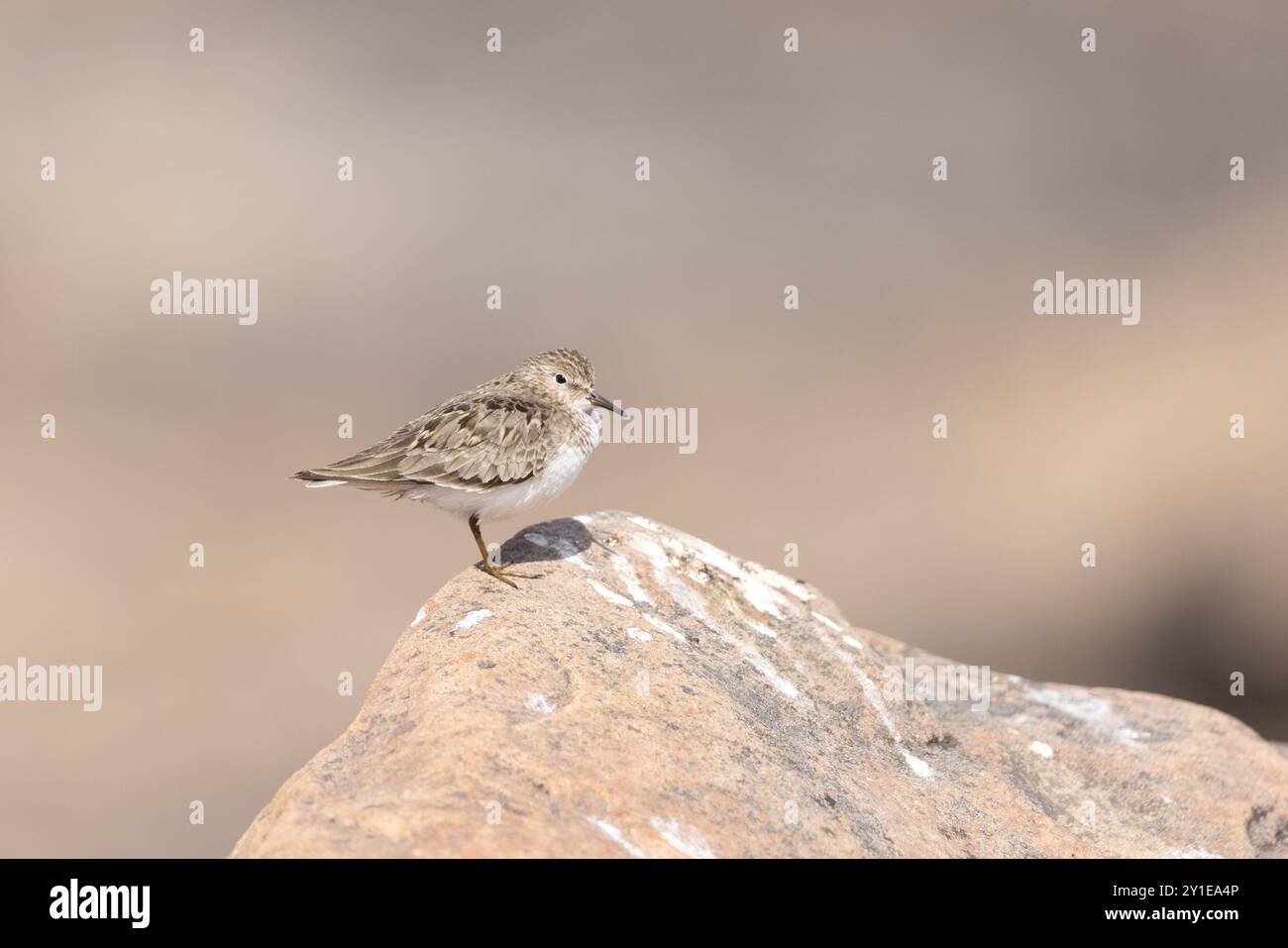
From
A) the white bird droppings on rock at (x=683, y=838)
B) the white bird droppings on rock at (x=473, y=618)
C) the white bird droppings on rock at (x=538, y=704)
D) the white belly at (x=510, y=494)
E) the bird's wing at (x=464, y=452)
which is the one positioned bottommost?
the white bird droppings on rock at (x=683, y=838)

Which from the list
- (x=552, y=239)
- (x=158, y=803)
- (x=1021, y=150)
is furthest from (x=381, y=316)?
(x=1021, y=150)

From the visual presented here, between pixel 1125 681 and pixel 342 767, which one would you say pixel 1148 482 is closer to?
pixel 1125 681

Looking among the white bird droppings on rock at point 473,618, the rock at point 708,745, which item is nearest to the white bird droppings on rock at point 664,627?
the rock at point 708,745

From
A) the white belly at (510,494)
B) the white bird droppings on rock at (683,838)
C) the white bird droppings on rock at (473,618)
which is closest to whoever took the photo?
the white bird droppings on rock at (683,838)

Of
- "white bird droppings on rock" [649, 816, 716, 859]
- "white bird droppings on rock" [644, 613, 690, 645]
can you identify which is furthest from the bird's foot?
"white bird droppings on rock" [649, 816, 716, 859]

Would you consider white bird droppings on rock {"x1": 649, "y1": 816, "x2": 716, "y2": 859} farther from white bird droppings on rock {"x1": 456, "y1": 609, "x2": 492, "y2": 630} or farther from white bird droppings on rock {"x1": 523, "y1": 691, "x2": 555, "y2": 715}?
white bird droppings on rock {"x1": 456, "y1": 609, "x2": 492, "y2": 630}

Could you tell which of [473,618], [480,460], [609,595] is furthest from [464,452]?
[473,618]

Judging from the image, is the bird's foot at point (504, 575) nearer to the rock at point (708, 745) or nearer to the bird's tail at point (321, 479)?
the rock at point (708, 745)

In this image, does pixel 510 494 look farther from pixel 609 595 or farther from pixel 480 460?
pixel 609 595

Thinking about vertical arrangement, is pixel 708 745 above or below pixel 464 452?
below
